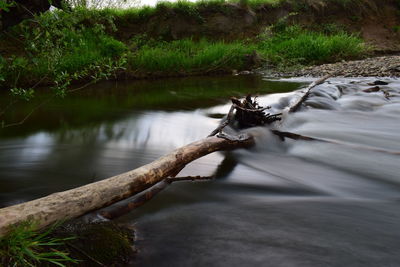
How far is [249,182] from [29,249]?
1.43 metres

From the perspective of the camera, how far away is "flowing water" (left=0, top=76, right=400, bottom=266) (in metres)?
1.58

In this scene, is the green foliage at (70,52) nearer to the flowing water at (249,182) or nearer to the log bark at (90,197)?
the flowing water at (249,182)

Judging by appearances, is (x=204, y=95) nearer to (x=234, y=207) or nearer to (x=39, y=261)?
(x=234, y=207)

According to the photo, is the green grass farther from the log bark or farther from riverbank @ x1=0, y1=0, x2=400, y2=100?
the log bark

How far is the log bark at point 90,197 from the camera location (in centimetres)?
137

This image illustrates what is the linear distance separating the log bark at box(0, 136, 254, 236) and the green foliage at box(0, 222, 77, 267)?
38 mm

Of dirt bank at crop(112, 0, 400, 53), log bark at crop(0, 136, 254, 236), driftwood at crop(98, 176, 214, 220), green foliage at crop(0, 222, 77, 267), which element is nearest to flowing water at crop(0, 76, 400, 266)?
driftwood at crop(98, 176, 214, 220)

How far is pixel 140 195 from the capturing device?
2021mm

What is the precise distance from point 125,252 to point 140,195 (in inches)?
20.5

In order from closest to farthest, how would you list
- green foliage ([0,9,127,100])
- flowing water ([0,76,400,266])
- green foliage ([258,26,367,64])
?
flowing water ([0,76,400,266]) → green foliage ([0,9,127,100]) → green foliage ([258,26,367,64])

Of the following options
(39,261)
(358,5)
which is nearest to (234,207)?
(39,261)

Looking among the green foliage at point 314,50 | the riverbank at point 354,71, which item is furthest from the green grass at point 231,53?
the riverbank at point 354,71

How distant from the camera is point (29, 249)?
51.6 inches

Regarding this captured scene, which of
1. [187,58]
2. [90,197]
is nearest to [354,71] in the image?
[187,58]
